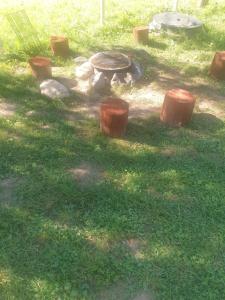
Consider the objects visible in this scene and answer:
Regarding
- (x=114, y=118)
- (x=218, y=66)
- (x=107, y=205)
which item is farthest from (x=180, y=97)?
(x=107, y=205)

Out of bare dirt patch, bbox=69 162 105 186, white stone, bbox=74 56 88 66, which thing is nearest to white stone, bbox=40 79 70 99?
white stone, bbox=74 56 88 66

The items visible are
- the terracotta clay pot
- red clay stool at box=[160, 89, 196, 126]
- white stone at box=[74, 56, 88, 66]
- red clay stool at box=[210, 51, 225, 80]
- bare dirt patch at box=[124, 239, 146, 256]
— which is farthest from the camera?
the terracotta clay pot

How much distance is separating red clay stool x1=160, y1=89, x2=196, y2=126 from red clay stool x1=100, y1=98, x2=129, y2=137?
0.81 m

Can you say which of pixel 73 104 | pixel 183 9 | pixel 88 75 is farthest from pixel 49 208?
pixel 183 9

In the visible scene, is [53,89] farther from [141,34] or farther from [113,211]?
[113,211]

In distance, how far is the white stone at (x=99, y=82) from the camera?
763 centimetres

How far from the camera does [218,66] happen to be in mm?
8047

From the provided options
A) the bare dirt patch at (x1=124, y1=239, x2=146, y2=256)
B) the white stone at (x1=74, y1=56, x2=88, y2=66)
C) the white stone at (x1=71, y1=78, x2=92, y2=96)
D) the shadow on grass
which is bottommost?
the bare dirt patch at (x1=124, y1=239, x2=146, y2=256)

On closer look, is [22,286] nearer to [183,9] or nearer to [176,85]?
[176,85]

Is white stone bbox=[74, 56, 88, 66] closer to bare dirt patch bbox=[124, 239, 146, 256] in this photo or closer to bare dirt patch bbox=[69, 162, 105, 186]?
bare dirt patch bbox=[69, 162, 105, 186]

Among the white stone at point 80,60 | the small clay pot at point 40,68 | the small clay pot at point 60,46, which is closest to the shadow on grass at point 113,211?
the small clay pot at point 40,68

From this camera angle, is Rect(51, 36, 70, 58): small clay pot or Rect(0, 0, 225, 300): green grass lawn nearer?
Rect(0, 0, 225, 300): green grass lawn

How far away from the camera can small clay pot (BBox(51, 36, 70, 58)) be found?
29.0 feet

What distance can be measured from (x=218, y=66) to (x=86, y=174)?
14.2 ft
